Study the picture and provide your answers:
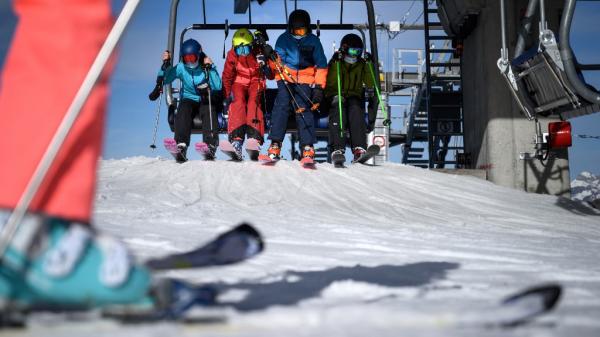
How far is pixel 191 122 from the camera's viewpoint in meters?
7.86

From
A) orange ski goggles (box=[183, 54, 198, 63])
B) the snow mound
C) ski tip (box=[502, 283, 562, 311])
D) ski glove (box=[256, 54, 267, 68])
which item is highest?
orange ski goggles (box=[183, 54, 198, 63])

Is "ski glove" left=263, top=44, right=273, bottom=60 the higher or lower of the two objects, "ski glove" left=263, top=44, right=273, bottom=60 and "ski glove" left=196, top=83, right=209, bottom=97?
the higher

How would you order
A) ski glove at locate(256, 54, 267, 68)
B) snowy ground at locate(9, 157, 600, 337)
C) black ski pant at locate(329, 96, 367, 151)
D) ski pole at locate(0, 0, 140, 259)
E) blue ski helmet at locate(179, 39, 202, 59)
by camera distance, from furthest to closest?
blue ski helmet at locate(179, 39, 202, 59) → black ski pant at locate(329, 96, 367, 151) → ski glove at locate(256, 54, 267, 68) → snowy ground at locate(9, 157, 600, 337) → ski pole at locate(0, 0, 140, 259)

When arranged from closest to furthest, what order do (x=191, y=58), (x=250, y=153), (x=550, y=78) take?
1. (x=550, y=78)
2. (x=250, y=153)
3. (x=191, y=58)

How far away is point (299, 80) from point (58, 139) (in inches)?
246

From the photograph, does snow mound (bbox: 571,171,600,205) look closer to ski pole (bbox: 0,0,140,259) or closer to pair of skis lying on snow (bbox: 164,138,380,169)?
pair of skis lying on snow (bbox: 164,138,380,169)

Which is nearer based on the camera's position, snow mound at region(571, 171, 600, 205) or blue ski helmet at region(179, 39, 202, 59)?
blue ski helmet at region(179, 39, 202, 59)

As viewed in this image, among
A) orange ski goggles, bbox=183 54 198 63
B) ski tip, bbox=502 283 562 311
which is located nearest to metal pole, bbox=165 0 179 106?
orange ski goggles, bbox=183 54 198 63

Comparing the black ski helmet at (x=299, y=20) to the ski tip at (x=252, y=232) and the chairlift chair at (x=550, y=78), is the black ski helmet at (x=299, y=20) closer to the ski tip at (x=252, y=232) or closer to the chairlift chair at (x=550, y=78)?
the chairlift chair at (x=550, y=78)

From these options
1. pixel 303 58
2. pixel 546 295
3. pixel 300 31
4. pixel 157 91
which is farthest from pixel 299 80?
pixel 546 295

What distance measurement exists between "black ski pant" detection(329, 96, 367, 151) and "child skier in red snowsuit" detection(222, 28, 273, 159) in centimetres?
98

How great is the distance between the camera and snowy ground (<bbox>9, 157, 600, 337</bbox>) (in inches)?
52.3

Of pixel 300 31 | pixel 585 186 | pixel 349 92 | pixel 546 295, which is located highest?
pixel 300 31

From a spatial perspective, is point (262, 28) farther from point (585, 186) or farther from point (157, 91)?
point (585, 186)
